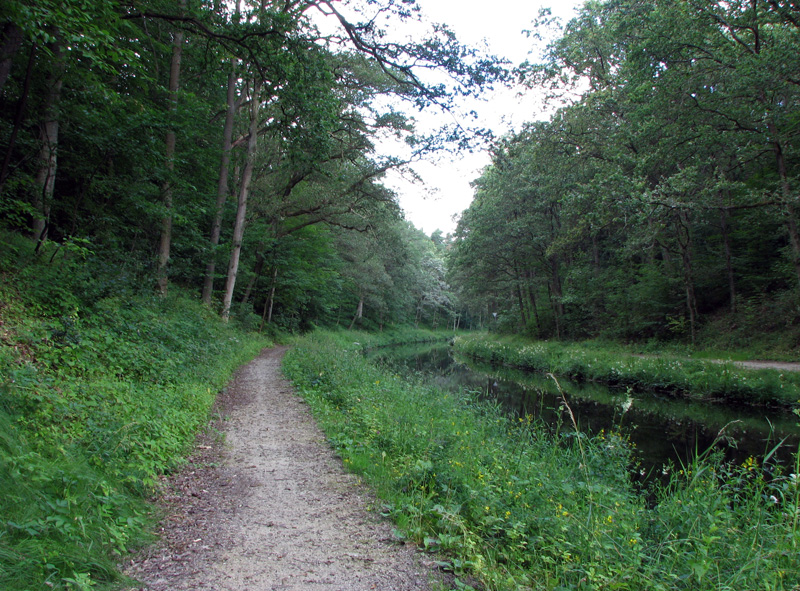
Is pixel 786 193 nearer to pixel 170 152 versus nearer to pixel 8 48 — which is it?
pixel 170 152

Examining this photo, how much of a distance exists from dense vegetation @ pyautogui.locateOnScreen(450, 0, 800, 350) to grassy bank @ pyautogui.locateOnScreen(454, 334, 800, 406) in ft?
11.9

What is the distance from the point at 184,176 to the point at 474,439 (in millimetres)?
12749

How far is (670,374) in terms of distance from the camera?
13.9 metres

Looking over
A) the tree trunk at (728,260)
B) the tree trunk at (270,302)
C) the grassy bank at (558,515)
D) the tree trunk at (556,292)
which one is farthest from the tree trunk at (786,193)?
the tree trunk at (270,302)

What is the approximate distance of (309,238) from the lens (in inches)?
908

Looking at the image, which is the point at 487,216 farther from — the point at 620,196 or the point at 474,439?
the point at 474,439

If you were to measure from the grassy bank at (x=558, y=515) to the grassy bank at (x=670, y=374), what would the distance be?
162 inches

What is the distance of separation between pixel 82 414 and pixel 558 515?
14.2 ft

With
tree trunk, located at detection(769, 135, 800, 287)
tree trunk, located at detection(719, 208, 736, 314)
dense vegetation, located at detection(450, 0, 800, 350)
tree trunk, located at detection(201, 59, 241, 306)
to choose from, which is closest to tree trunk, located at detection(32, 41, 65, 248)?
tree trunk, located at detection(201, 59, 241, 306)

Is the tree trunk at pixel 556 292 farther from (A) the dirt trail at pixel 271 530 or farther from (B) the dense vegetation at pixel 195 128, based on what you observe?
(A) the dirt trail at pixel 271 530

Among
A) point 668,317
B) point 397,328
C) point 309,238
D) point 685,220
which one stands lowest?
point 397,328

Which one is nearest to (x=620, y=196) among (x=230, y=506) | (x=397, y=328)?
(x=230, y=506)

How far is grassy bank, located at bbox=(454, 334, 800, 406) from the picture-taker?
11164 millimetres

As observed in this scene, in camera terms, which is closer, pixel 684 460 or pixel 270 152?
pixel 684 460
